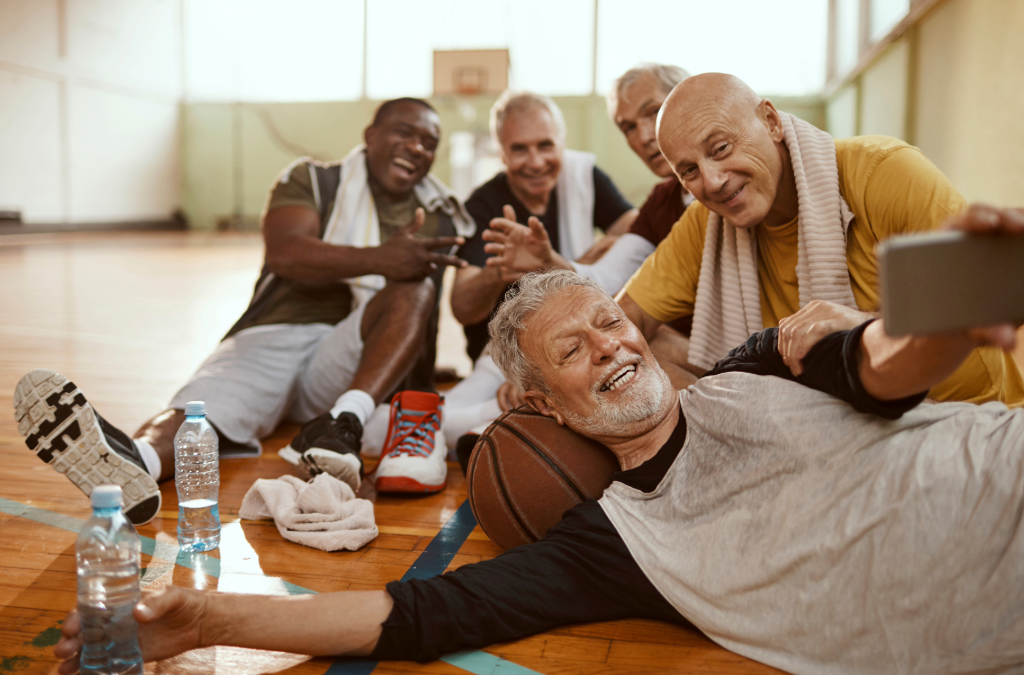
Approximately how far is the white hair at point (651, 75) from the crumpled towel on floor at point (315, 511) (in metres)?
2.05

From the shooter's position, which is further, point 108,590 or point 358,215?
point 358,215

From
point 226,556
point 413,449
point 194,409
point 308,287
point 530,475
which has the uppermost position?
point 308,287

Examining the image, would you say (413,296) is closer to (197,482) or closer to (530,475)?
(197,482)

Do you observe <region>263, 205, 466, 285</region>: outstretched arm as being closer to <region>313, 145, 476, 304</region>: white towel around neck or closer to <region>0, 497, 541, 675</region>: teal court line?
<region>313, 145, 476, 304</region>: white towel around neck

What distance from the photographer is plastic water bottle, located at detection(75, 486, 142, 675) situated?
1411mm

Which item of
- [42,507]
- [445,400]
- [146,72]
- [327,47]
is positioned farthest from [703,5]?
[42,507]

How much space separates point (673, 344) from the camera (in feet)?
9.14

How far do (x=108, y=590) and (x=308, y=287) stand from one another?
206cm

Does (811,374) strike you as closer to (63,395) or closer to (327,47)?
(63,395)

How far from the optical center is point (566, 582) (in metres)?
1.62

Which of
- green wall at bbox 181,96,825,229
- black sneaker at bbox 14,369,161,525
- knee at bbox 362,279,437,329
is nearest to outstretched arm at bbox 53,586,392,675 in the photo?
black sneaker at bbox 14,369,161,525

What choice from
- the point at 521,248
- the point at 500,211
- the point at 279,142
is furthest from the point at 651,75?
the point at 279,142

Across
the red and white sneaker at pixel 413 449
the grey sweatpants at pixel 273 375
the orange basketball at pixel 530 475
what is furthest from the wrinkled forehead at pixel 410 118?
the orange basketball at pixel 530 475

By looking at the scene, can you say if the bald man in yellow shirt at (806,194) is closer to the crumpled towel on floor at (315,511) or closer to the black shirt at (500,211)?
the crumpled towel on floor at (315,511)
